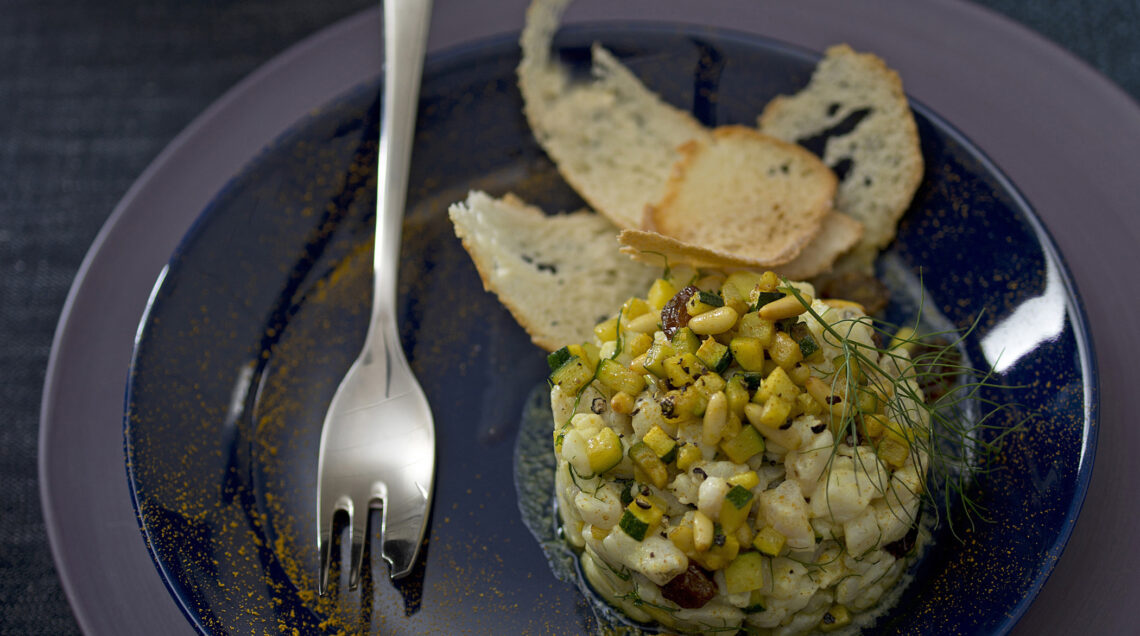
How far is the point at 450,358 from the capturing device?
2871 mm

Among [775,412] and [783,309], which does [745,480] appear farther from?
[783,309]

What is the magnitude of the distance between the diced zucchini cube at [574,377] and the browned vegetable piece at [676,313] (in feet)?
0.77

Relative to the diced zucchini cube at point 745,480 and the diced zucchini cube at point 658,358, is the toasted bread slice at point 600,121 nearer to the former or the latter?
the diced zucchini cube at point 658,358

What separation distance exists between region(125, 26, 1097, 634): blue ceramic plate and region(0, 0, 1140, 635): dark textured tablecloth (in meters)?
0.87

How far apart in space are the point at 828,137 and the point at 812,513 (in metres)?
1.44

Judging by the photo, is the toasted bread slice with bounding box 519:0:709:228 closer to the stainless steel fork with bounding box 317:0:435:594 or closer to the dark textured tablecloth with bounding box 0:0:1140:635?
the stainless steel fork with bounding box 317:0:435:594

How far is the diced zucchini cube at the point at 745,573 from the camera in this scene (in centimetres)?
210

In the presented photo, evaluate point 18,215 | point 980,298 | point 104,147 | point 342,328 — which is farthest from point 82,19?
point 980,298

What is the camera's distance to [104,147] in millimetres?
3627

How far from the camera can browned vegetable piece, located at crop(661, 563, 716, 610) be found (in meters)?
2.09

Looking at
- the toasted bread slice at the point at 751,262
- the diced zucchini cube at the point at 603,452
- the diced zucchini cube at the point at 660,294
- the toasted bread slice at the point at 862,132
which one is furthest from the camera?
the toasted bread slice at the point at 862,132

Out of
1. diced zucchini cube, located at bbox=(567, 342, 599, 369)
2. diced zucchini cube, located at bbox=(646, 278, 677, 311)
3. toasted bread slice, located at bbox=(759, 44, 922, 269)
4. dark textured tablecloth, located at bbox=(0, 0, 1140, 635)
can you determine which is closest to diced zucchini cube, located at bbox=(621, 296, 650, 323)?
diced zucchini cube, located at bbox=(646, 278, 677, 311)

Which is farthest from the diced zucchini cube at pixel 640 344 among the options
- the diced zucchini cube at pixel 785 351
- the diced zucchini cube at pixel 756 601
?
the diced zucchini cube at pixel 756 601

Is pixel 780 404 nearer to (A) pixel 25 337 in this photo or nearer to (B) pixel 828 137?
(B) pixel 828 137
